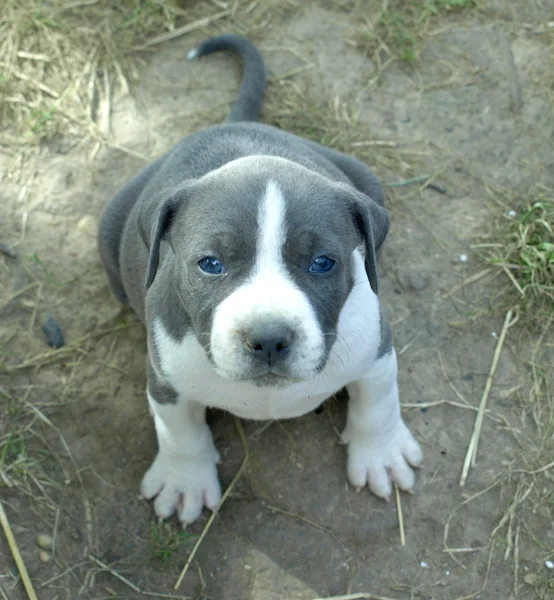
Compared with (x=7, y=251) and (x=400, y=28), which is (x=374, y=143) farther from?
(x=7, y=251)

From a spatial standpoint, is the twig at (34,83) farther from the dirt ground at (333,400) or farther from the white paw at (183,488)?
the white paw at (183,488)

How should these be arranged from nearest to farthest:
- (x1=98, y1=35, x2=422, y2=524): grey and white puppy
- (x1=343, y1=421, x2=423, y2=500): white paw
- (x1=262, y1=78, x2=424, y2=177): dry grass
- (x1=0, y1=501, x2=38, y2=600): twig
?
1. (x1=98, y1=35, x2=422, y2=524): grey and white puppy
2. (x1=0, y1=501, x2=38, y2=600): twig
3. (x1=343, y1=421, x2=423, y2=500): white paw
4. (x1=262, y1=78, x2=424, y2=177): dry grass

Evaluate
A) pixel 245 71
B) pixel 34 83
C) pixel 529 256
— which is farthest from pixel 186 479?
pixel 34 83

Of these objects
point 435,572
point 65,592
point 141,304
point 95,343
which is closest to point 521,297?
point 435,572

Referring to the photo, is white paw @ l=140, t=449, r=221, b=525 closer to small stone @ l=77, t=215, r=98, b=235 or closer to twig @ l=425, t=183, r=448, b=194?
small stone @ l=77, t=215, r=98, b=235

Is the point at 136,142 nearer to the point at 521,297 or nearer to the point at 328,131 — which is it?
the point at 328,131

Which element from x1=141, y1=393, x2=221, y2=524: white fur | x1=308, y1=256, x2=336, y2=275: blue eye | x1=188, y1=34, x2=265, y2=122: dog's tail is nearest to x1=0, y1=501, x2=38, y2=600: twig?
x1=141, y1=393, x2=221, y2=524: white fur
